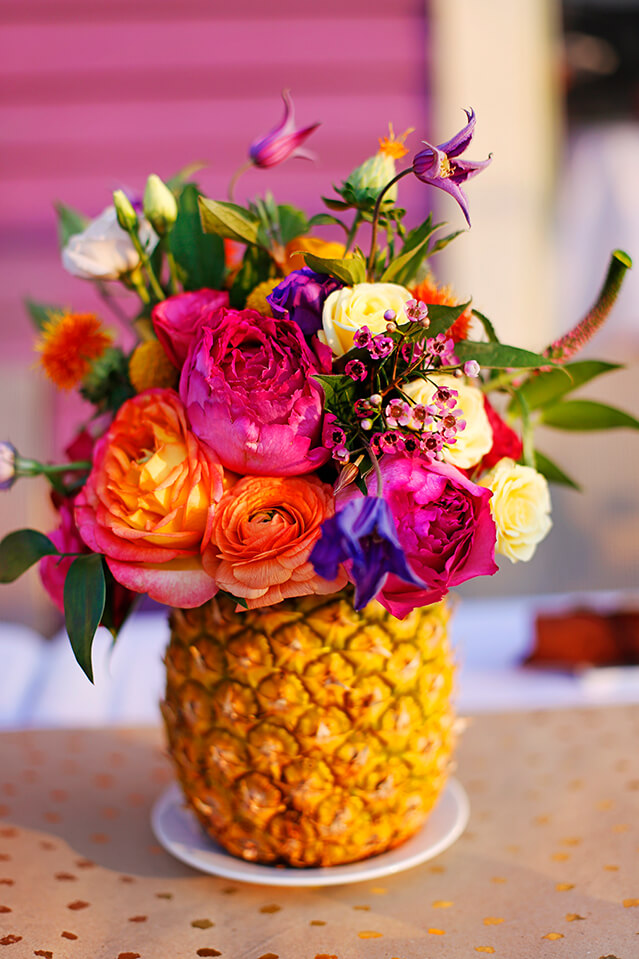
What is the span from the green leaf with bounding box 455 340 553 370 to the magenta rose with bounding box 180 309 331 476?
0.11 meters

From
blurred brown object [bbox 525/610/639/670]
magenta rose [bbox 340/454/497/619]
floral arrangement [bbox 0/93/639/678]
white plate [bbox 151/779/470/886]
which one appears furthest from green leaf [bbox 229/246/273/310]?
blurred brown object [bbox 525/610/639/670]

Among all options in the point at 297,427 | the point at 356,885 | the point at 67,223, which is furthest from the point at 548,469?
the point at 67,223

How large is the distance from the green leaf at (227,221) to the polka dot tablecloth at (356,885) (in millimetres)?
532

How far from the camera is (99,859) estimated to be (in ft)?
2.48

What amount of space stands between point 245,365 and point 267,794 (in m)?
0.33

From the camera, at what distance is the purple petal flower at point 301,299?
0.60 meters

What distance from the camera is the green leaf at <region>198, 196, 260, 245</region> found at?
65 cm

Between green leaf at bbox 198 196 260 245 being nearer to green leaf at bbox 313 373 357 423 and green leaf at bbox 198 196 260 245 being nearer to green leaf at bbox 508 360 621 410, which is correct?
green leaf at bbox 313 373 357 423

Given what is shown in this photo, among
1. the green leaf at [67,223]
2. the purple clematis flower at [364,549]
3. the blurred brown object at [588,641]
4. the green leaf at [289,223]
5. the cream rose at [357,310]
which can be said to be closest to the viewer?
the purple clematis flower at [364,549]

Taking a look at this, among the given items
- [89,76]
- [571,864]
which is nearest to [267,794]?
[571,864]

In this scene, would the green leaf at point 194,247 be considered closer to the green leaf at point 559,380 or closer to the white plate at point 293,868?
the green leaf at point 559,380

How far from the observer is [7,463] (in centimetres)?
70

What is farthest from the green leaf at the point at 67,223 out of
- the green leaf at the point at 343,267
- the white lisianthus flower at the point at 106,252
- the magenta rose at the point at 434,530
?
the magenta rose at the point at 434,530

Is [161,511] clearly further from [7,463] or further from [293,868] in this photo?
[293,868]
